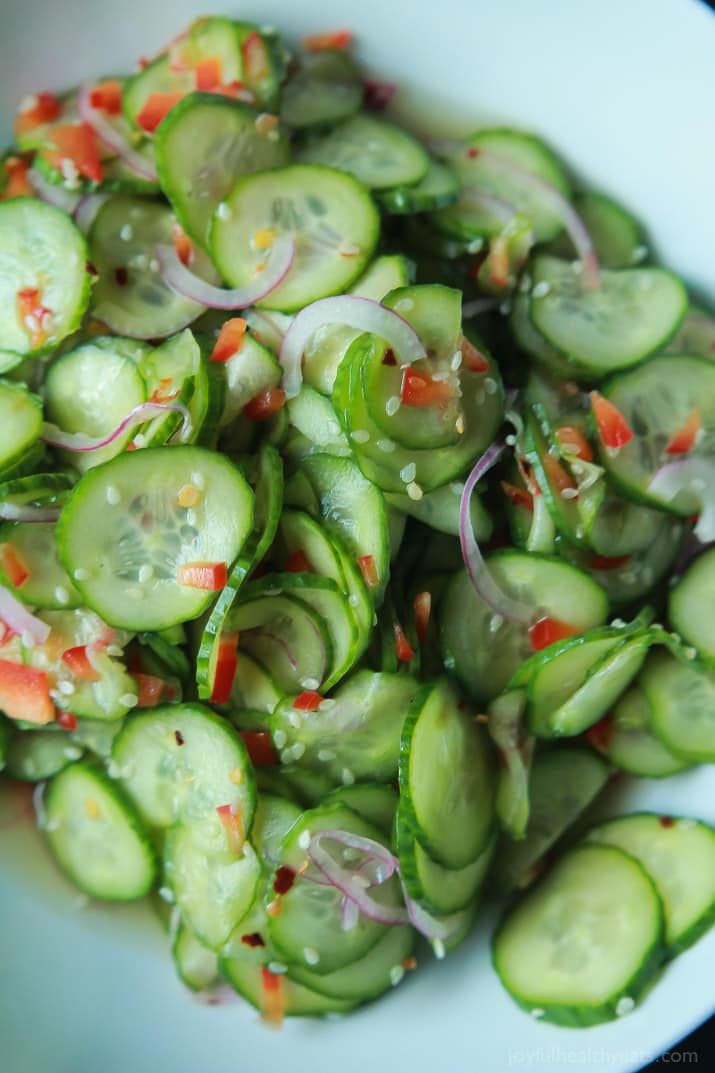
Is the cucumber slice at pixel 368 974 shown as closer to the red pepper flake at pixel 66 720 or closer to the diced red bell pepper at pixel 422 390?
the red pepper flake at pixel 66 720

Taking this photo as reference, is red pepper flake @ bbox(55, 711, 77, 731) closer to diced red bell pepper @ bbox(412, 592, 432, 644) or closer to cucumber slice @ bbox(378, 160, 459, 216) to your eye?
diced red bell pepper @ bbox(412, 592, 432, 644)

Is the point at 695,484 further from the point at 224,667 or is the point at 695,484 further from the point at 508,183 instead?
the point at 224,667

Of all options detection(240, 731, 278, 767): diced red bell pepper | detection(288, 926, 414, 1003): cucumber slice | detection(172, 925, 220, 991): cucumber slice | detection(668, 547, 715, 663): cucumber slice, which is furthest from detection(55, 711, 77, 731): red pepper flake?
detection(668, 547, 715, 663): cucumber slice

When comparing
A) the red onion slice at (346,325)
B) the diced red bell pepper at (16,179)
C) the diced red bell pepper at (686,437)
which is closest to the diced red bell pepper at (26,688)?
the red onion slice at (346,325)

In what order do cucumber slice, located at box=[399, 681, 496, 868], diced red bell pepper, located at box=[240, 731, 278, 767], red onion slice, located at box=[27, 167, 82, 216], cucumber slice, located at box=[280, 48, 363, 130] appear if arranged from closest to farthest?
cucumber slice, located at box=[399, 681, 496, 868], diced red bell pepper, located at box=[240, 731, 278, 767], red onion slice, located at box=[27, 167, 82, 216], cucumber slice, located at box=[280, 48, 363, 130]

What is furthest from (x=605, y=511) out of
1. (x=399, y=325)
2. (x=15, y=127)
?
(x=15, y=127)

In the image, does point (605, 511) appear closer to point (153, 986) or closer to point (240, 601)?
point (240, 601)
